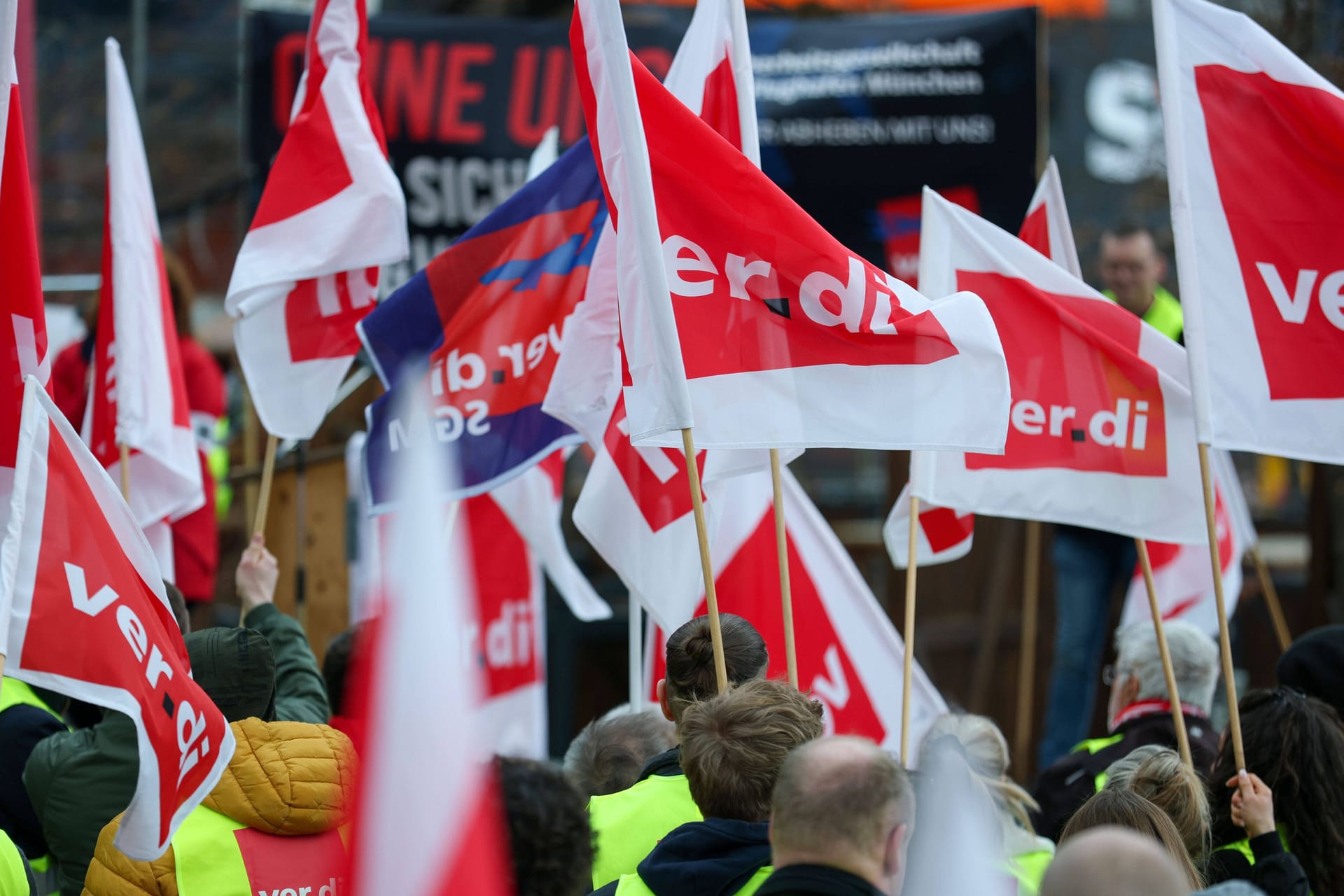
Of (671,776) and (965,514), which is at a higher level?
(965,514)

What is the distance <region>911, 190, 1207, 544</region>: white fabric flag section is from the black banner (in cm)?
380

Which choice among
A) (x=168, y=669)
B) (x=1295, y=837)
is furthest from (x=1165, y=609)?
(x=168, y=669)

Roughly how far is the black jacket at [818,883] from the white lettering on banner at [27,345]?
2588mm

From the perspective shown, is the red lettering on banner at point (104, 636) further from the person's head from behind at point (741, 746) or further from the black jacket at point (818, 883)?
the black jacket at point (818, 883)

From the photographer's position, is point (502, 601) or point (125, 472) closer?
point (125, 472)

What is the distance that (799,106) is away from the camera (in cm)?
916

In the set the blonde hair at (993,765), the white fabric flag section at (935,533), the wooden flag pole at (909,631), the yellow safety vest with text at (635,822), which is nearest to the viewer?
the yellow safety vest with text at (635,822)

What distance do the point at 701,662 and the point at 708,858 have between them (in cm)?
89

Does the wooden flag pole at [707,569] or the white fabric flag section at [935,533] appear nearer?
the wooden flag pole at [707,569]

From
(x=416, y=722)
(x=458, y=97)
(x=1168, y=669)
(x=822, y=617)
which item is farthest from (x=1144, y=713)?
(x=458, y=97)

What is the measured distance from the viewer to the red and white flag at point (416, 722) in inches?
86.3

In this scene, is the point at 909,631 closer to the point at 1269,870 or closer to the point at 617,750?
the point at 617,750

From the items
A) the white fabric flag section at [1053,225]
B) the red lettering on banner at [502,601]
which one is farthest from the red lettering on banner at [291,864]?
the red lettering on banner at [502,601]

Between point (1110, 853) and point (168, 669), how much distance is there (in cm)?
184
